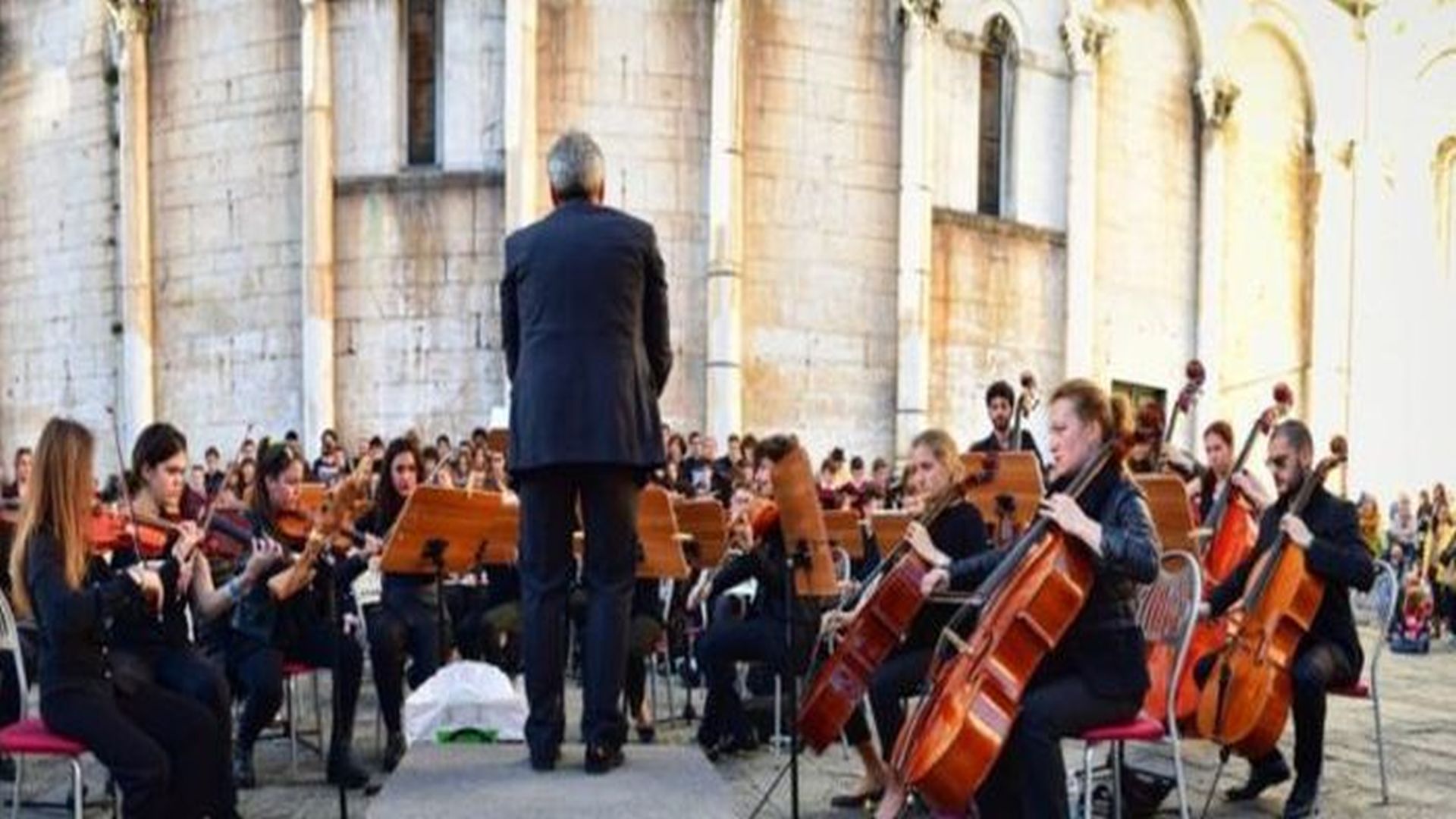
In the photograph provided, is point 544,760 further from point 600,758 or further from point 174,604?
point 174,604

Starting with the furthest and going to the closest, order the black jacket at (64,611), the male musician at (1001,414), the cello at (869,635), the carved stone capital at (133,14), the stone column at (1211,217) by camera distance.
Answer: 1. the stone column at (1211,217)
2. the carved stone capital at (133,14)
3. the male musician at (1001,414)
4. the cello at (869,635)
5. the black jacket at (64,611)

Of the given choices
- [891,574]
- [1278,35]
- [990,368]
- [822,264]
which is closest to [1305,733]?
[891,574]

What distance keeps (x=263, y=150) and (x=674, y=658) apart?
28.9 ft

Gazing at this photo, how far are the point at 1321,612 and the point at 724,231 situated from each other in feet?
31.5

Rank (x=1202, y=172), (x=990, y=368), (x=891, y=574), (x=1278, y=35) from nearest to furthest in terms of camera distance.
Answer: (x=891, y=574)
(x=990, y=368)
(x=1202, y=172)
(x=1278, y=35)

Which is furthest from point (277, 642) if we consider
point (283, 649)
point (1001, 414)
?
point (1001, 414)

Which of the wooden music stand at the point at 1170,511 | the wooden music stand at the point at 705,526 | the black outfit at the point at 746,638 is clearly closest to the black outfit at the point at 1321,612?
the wooden music stand at the point at 1170,511

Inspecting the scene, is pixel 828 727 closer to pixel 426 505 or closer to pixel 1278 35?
pixel 426 505

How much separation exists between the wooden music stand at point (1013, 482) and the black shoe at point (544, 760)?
9.24 ft

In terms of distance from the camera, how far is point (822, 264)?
15117mm

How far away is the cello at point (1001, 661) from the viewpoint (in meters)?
3.92

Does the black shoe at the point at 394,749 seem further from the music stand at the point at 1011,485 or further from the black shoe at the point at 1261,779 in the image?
the black shoe at the point at 1261,779

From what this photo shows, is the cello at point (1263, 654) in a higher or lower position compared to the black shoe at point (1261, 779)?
higher

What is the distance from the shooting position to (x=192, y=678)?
4.87 metres
